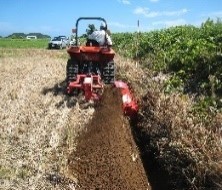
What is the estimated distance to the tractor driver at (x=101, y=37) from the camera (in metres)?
10.2

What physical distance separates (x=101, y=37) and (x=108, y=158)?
4741mm

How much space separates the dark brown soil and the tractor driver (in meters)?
2.70

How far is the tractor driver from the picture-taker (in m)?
10.2

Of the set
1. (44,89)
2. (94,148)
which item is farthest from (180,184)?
(44,89)

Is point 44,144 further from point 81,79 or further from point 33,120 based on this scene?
point 81,79

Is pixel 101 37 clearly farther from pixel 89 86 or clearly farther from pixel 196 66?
pixel 196 66

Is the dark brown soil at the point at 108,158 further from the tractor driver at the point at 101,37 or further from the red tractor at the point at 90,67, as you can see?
the tractor driver at the point at 101,37

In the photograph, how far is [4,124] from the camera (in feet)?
25.3

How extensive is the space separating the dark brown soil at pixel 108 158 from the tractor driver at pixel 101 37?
8.85ft

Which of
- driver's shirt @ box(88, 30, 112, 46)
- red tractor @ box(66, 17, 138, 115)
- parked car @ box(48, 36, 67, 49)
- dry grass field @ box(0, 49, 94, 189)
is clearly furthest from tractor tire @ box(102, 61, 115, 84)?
parked car @ box(48, 36, 67, 49)

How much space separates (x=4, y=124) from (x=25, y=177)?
2424 millimetres

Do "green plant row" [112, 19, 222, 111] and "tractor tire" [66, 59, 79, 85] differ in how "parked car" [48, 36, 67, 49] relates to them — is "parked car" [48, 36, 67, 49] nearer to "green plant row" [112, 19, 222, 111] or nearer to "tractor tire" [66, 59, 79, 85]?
"green plant row" [112, 19, 222, 111]

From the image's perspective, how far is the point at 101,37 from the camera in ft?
33.9

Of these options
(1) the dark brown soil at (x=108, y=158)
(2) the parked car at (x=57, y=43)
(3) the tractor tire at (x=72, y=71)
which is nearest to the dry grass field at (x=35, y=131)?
(1) the dark brown soil at (x=108, y=158)
